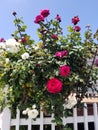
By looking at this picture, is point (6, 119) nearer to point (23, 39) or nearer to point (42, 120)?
point (42, 120)

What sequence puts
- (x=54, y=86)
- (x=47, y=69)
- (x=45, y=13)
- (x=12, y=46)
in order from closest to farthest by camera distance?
(x=54, y=86) → (x=47, y=69) → (x=12, y=46) → (x=45, y=13)


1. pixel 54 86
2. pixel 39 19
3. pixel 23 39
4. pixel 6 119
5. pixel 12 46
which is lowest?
pixel 6 119

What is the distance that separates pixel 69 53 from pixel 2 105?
73cm

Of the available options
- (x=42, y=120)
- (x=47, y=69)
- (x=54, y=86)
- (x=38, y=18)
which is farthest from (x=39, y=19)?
(x=42, y=120)

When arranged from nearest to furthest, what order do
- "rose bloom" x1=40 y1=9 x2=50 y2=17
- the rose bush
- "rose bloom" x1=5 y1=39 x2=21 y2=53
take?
the rose bush
"rose bloom" x1=5 y1=39 x2=21 y2=53
"rose bloom" x1=40 y1=9 x2=50 y2=17

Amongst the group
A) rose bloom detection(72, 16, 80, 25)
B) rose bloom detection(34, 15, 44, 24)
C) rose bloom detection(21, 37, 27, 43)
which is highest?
rose bloom detection(72, 16, 80, 25)

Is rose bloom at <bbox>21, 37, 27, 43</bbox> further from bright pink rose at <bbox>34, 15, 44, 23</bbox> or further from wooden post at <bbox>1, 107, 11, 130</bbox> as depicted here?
wooden post at <bbox>1, 107, 11, 130</bbox>

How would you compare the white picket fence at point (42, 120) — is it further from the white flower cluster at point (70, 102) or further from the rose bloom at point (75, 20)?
the rose bloom at point (75, 20)

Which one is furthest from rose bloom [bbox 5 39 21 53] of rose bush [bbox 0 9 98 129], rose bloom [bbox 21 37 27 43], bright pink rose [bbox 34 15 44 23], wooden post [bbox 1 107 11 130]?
wooden post [bbox 1 107 11 130]

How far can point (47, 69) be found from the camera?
179 centimetres

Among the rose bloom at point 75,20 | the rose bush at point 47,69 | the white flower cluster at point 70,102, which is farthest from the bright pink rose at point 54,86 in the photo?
the rose bloom at point 75,20

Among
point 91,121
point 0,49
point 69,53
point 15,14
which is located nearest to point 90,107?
point 91,121

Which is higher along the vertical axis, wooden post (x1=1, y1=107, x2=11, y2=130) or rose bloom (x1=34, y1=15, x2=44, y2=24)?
rose bloom (x1=34, y1=15, x2=44, y2=24)

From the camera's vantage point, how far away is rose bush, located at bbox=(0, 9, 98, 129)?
5.70 ft
